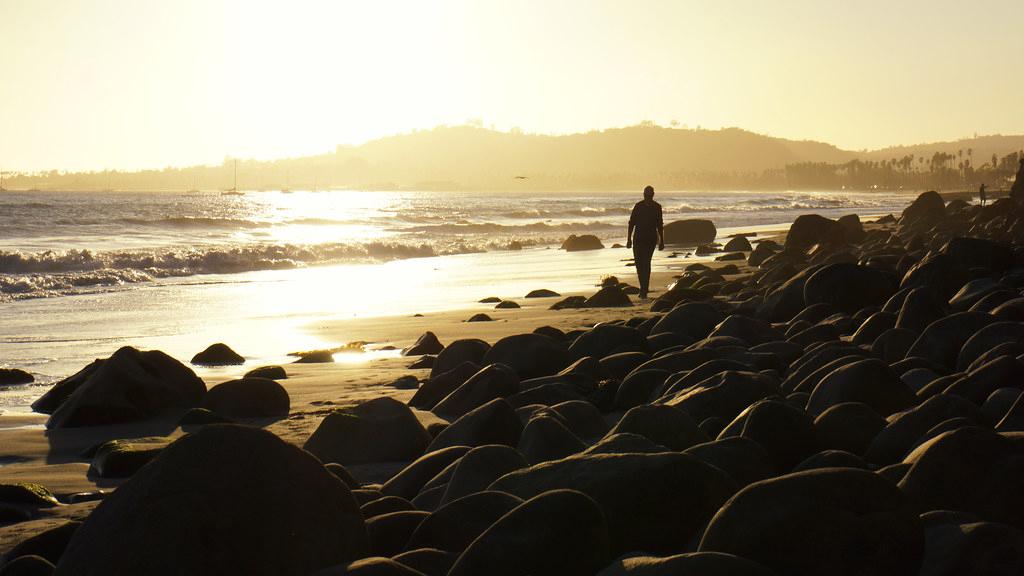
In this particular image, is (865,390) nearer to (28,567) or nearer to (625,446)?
(625,446)

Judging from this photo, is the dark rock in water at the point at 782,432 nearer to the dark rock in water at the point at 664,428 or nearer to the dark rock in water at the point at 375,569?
the dark rock in water at the point at 664,428

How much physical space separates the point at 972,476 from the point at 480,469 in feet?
5.25

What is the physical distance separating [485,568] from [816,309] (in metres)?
6.34

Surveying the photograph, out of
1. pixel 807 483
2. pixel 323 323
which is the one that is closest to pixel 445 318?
pixel 323 323

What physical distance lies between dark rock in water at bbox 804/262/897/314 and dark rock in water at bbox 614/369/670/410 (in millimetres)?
3258

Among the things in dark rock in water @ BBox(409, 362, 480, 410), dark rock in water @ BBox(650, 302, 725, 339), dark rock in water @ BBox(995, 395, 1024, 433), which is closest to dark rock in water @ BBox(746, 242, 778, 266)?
dark rock in water @ BBox(650, 302, 725, 339)

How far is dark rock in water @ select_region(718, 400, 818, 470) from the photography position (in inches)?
137

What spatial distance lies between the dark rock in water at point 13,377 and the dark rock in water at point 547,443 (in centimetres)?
542

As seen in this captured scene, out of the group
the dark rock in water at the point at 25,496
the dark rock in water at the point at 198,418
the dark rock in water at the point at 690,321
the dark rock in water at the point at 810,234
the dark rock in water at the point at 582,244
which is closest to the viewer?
the dark rock in water at the point at 25,496

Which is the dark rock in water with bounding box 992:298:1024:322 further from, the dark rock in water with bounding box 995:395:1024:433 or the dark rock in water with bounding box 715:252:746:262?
the dark rock in water with bounding box 715:252:746:262

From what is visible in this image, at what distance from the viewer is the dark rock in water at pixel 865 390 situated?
436cm

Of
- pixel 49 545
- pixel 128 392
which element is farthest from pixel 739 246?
pixel 49 545

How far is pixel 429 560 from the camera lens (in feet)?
9.19

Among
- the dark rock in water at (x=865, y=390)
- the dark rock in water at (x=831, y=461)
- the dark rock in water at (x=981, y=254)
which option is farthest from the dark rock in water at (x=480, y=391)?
the dark rock in water at (x=981, y=254)
